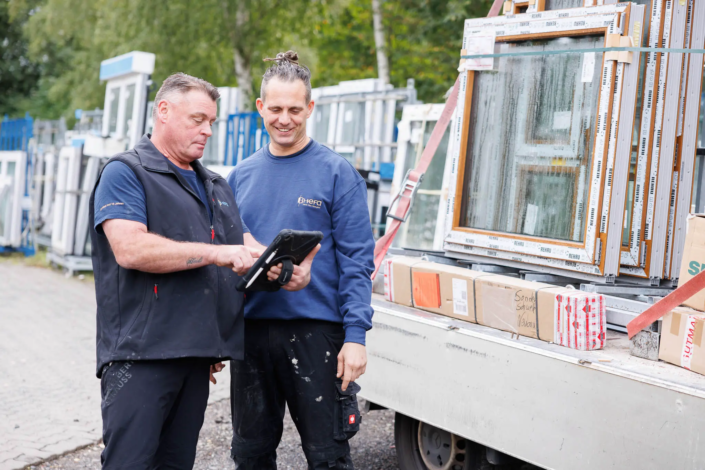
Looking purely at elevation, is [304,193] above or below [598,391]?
above

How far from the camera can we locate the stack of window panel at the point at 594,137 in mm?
3346

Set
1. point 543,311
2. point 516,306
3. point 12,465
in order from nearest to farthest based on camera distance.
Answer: point 543,311, point 516,306, point 12,465

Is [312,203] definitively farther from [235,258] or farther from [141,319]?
[141,319]

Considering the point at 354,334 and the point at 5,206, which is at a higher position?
the point at 5,206

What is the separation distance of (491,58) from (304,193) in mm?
1663

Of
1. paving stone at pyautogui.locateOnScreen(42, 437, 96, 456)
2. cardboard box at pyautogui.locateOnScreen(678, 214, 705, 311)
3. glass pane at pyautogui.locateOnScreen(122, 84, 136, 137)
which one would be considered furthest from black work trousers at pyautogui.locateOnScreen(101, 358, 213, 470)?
glass pane at pyautogui.locateOnScreen(122, 84, 136, 137)

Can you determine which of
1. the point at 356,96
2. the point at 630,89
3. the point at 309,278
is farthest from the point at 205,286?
the point at 356,96

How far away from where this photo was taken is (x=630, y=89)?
3.31 metres

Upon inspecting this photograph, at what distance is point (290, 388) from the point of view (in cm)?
279

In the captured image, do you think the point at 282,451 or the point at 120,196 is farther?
the point at 282,451

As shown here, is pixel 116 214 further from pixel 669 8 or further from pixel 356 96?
pixel 356 96

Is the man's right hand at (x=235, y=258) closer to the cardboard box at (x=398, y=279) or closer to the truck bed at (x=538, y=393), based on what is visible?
the truck bed at (x=538, y=393)

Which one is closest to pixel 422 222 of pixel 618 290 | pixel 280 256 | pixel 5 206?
pixel 618 290

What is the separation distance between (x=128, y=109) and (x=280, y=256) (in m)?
9.04
